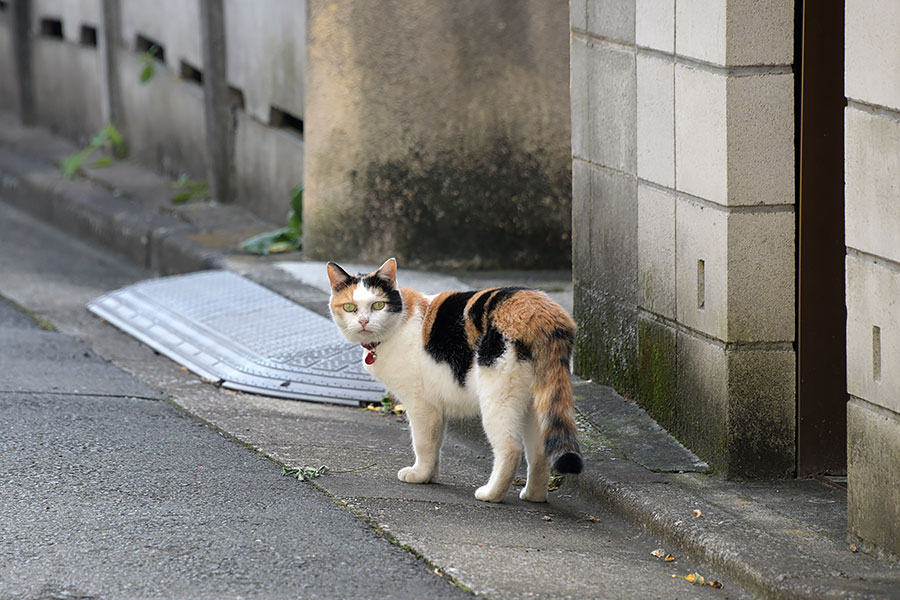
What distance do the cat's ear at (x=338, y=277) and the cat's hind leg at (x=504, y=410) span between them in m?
0.70

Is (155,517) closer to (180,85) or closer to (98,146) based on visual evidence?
(180,85)

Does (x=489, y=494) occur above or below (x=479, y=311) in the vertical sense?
below

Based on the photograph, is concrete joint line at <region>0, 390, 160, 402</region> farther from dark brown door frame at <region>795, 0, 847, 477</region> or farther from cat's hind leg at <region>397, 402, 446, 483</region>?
dark brown door frame at <region>795, 0, 847, 477</region>

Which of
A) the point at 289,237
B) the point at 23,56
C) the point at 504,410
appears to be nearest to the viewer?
the point at 504,410

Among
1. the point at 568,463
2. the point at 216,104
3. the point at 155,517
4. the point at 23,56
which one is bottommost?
the point at 155,517

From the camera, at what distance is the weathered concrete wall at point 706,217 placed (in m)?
4.54

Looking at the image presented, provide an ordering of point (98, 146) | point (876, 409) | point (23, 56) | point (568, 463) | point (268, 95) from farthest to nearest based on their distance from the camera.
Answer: point (23, 56) < point (98, 146) < point (268, 95) < point (568, 463) < point (876, 409)

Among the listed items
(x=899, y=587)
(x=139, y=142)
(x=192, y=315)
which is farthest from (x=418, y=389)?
(x=139, y=142)

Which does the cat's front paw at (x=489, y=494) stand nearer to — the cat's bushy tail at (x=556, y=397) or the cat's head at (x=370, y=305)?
the cat's bushy tail at (x=556, y=397)

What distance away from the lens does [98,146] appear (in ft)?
41.0

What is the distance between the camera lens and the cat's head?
488 centimetres

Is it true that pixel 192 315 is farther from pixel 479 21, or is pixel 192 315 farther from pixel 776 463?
pixel 776 463

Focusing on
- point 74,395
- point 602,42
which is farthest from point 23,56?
point 602,42

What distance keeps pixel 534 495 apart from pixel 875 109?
1.83 metres
